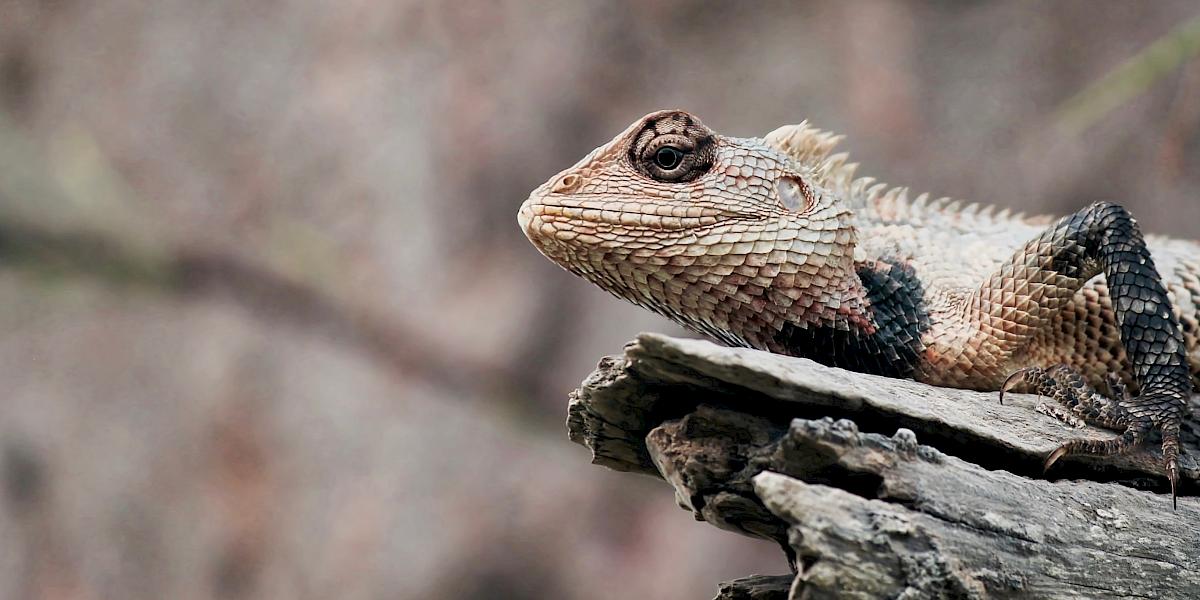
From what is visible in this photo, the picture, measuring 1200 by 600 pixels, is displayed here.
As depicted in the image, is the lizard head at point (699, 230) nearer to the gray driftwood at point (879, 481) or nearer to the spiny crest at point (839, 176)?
the spiny crest at point (839, 176)

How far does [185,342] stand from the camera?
7.61 m

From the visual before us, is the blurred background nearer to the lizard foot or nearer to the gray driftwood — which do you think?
the lizard foot

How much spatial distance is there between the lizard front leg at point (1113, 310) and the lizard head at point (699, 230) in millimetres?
494

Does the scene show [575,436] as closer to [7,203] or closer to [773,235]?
[773,235]

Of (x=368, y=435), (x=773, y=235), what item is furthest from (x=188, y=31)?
(x=773, y=235)

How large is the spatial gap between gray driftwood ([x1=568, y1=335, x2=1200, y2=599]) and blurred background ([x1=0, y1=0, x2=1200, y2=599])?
4.74m

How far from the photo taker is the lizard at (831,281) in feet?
9.46

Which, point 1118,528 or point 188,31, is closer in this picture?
point 1118,528

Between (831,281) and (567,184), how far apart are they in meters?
0.87

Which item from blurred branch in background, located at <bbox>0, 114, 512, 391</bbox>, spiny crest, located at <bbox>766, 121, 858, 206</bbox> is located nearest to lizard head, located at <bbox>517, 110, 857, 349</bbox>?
spiny crest, located at <bbox>766, 121, 858, 206</bbox>

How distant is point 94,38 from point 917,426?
7.48 m

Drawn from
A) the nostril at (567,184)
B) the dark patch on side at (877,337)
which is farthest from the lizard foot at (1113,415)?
the nostril at (567,184)

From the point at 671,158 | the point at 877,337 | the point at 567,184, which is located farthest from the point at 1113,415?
the point at 567,184

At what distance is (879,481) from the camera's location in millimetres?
2084
